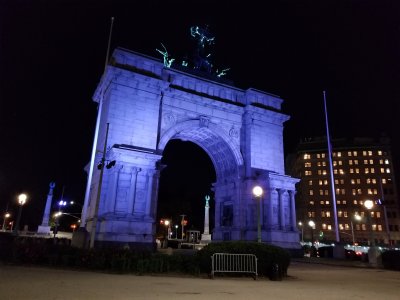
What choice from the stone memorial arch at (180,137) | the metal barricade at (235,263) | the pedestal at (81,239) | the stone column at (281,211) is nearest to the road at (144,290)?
the metal barricade at (235,263)

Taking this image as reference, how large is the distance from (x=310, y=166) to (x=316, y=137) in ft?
47.7

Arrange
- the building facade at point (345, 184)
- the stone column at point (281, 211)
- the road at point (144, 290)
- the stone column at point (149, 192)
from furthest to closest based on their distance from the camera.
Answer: the building facade at point (345, 184) → the stone column at point (281, 211) → the stone column at point (149, 192) → the road at point (144, 290)

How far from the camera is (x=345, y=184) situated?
118000mm

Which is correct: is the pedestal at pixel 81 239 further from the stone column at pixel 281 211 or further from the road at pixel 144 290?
the stone column at pixel 281 211

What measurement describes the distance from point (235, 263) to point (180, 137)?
68.2 feet

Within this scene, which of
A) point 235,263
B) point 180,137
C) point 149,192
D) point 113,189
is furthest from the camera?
point 180,137

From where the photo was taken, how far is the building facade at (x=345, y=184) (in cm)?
11219

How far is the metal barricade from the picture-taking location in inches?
574

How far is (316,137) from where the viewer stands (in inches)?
5108

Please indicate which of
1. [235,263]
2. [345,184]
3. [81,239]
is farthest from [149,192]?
[345,184]

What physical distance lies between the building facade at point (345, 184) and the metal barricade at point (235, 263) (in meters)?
105

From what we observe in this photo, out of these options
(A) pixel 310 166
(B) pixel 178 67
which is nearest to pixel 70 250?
(B) pixel 178 67

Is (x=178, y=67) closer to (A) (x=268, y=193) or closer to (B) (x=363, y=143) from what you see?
(A) (x=268, y=193)

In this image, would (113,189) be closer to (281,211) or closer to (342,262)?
(281,211)
